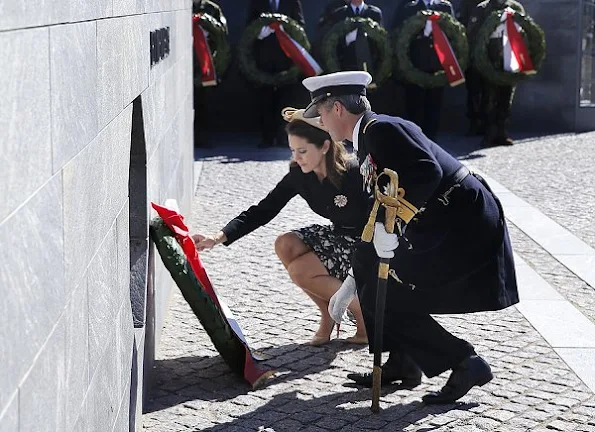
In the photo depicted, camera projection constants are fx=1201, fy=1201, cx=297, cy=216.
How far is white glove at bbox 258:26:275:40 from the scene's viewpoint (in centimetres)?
1541

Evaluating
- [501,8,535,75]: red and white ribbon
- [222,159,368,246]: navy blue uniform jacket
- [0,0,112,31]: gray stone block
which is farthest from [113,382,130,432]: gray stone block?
[501,8,535,75]: red and white ribbon

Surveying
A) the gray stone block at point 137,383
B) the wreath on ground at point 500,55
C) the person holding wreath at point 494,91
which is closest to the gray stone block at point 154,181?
the gray stone block at point 137,383

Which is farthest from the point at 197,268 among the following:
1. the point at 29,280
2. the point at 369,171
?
the point at 29,280

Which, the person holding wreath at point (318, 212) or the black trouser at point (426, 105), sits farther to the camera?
the black trouser at point (426, 105)

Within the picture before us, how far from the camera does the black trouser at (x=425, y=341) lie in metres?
5.59

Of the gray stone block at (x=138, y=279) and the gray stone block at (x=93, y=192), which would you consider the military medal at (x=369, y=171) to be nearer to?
the gray stone block at (x=138, y=279)

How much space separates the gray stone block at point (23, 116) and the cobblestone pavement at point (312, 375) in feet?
9.43

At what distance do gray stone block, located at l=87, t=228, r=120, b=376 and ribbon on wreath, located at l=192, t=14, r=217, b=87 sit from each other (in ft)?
36.0

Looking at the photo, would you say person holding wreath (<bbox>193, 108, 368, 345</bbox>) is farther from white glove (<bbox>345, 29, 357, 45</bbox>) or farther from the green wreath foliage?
white glove (<bbox>345, 29, 357, 45</bbox>)

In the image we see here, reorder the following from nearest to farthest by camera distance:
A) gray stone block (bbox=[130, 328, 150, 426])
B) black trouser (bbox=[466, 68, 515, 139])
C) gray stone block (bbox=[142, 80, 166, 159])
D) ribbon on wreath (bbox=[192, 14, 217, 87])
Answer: gray stone block (bbox=[130, 328, 150, 426])
gray stone block (bbox=[142, 80, 166, 159])
ribbon on wreath (bbox=[192, 14, 217, 87])
black trouser (bbox=[466, 68, 515, 139])

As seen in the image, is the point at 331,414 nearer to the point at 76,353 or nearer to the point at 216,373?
the point at 216,373

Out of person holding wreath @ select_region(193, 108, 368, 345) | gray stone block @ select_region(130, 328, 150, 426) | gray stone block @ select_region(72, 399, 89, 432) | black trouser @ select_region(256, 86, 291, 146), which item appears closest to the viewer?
gray stone block @ select_region(72, 399, 89, 432)

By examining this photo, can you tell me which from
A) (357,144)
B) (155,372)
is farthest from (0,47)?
(155,372)

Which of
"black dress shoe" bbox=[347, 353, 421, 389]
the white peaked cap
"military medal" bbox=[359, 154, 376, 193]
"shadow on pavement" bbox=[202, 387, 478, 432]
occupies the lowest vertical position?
"shadow on pavement" bbox=[202, 387, 478, 432]
